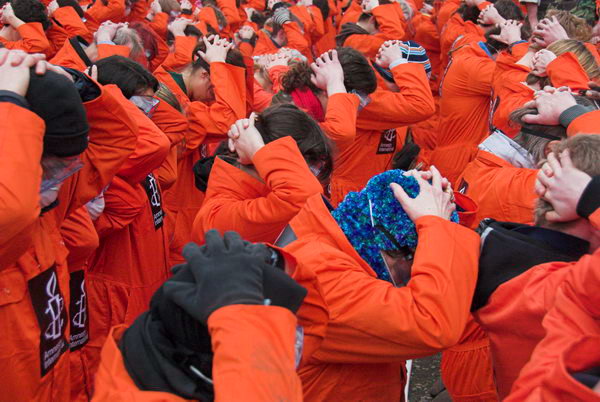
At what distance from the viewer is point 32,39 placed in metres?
6.35

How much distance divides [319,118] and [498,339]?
2326mm

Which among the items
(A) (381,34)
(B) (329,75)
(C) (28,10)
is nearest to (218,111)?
(B) (329,75)

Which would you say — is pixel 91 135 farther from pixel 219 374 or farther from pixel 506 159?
pixel 506 159

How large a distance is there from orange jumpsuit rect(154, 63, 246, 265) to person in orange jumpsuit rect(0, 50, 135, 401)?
1693mm

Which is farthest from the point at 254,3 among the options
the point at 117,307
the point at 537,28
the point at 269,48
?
the point at 117,307

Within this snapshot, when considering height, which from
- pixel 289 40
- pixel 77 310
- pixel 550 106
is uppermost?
pixel 550 106

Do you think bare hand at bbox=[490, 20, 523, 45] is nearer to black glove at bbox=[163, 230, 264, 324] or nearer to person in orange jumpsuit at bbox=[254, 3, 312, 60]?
Answer: person in orange jumpsuit at bbox=[254, 3, 312, 60]

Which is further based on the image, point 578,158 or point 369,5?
point 369,5

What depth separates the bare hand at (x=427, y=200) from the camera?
1.93 metres

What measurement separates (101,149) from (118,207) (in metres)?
0.76

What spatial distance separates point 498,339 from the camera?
6.03 ft

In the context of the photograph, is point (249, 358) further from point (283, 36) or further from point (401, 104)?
point (283, 36)

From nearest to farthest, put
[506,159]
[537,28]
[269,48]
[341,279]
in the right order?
[341,279] → [506,159] → [537,28] → [269,48]

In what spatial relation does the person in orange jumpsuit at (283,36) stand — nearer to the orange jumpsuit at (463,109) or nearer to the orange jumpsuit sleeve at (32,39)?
the orange jumpsuit sleeve at (32,39)
